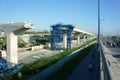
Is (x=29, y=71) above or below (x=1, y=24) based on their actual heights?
below

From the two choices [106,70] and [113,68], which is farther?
[113,68]

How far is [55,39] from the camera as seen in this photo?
54594mm

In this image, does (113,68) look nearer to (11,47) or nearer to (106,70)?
(106,70)

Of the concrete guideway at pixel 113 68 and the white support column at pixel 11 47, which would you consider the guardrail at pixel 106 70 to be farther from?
the white support column at pixel 11 47

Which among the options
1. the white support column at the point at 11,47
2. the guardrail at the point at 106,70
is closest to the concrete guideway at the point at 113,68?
the guardrail at the point at 106,70

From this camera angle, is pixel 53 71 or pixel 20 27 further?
pixel 20 27

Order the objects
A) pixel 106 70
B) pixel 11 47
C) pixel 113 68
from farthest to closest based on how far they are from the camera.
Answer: pixel 11 47, pixel 113 68, pixel 106 70

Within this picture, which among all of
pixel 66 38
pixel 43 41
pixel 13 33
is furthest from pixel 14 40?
pixel 43 41

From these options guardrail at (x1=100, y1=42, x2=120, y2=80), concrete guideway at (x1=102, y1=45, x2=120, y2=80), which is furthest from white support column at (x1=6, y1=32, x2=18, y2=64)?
guardrail at (x1=100, y1=42, x2=120, y2=80)

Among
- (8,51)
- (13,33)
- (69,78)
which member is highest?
(13,33)

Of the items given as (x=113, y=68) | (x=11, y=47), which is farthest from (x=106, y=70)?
(x=11, y=47)

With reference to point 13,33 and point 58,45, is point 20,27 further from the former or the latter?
point 58,45

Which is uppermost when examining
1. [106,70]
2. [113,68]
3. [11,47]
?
[106,70]

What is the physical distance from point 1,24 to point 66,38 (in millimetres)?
37376
